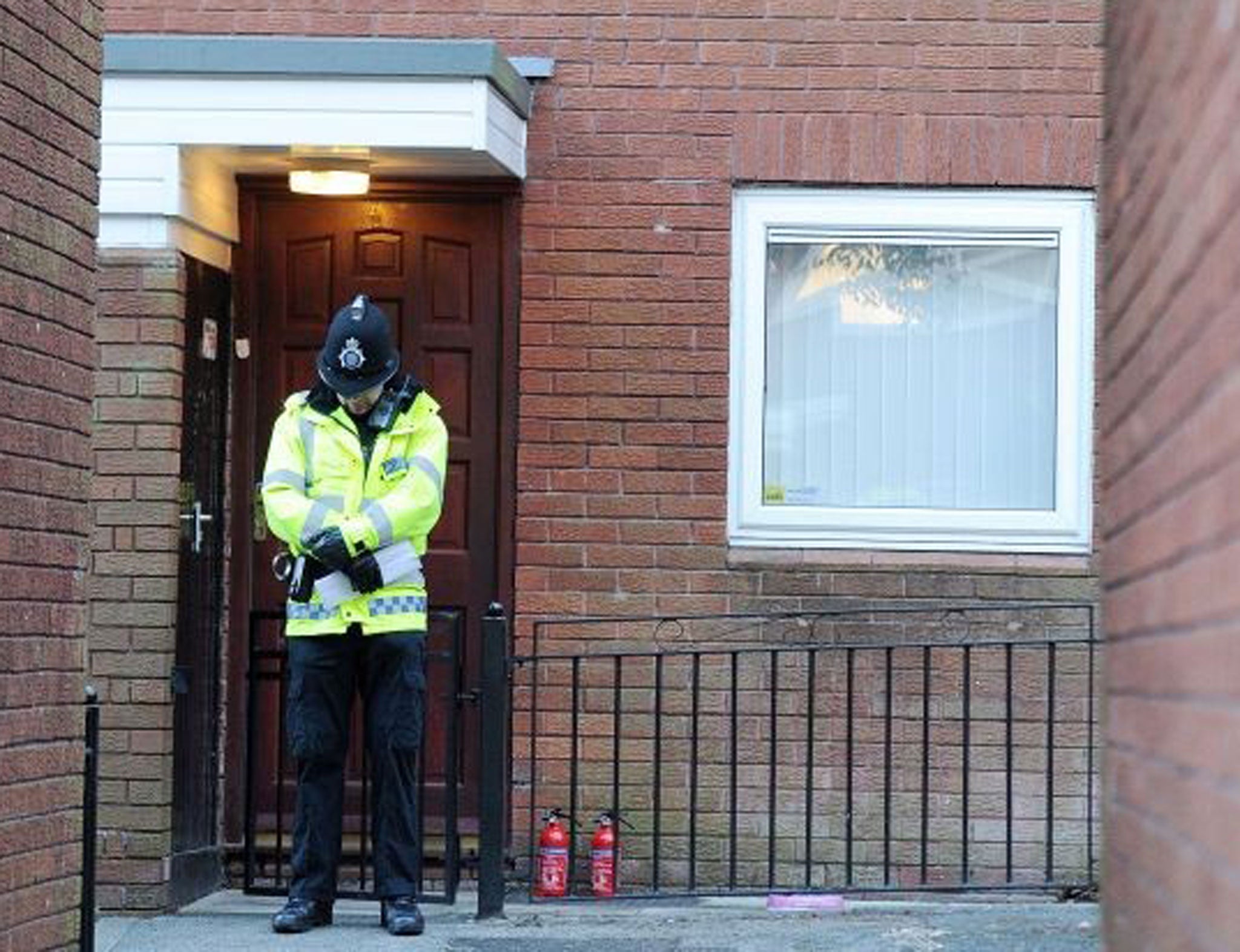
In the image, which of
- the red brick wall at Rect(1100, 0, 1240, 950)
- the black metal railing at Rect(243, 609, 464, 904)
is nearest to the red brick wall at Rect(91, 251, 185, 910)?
the black metal railing at Rect(243, 609, 464, 904)

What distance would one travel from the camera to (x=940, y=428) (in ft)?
31.1

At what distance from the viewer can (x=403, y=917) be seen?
8.07 metres

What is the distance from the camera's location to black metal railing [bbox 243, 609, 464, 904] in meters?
8.48

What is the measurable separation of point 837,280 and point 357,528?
2.47 meters

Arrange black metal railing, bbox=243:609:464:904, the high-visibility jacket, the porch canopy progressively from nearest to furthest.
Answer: the high-visibility jacket, black metal railing, bbox=243:609:464:904, the porch canopy

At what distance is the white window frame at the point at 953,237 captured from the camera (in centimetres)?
929

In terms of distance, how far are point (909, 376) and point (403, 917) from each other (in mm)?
2900

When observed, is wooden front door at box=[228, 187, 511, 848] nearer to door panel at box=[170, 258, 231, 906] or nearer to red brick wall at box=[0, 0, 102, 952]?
door panel at box=[170, 258, 231, 906]

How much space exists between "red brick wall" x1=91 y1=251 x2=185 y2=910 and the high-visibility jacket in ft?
2.98

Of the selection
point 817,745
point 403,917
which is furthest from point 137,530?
point 817,745

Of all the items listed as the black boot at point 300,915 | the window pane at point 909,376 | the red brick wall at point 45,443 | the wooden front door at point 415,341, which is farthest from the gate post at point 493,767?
the red brick wall at point 45,443

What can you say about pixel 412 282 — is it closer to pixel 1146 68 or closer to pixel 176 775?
pixel 176 775

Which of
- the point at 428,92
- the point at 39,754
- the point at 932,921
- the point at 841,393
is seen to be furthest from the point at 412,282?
the point at 39,754

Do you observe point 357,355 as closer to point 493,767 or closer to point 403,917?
point 493,767
